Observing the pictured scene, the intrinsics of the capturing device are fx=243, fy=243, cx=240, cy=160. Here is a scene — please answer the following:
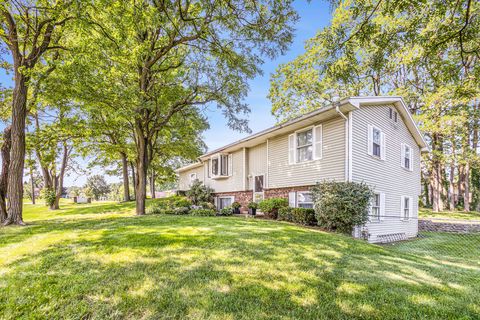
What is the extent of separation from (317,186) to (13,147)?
10632 millimetres

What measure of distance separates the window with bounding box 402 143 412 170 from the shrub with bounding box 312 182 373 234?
604 centimetres

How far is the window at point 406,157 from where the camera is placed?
12797mm

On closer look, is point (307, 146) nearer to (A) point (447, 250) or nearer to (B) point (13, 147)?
(A) point (447, 250)

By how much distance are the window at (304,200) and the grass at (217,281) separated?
4.84 m

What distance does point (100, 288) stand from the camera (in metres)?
3.34

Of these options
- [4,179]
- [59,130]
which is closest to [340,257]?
[4,179]

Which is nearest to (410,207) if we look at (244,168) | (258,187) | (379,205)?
(379,205)

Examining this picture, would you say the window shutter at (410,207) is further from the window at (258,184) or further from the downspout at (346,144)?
the window at (258,184)

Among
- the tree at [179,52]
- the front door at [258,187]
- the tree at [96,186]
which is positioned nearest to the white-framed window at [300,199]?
the front door at [258,187]

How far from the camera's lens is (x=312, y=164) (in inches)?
413

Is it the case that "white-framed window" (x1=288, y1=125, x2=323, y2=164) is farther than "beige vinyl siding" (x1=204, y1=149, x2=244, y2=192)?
No

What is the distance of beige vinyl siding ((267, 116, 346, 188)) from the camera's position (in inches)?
372

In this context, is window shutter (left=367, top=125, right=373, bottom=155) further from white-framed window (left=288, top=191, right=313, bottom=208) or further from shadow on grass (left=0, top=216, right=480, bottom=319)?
shadow on grass (left=0, top=216, right=480, bottom=319)

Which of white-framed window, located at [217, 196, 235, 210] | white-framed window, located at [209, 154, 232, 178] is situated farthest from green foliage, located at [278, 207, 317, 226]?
white-framed window, located at [209, 154, 232, 178]
